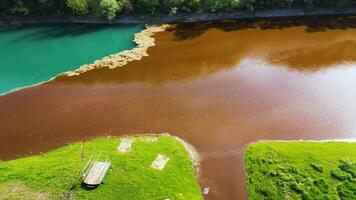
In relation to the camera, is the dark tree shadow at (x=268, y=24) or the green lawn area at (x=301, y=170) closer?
the green lawn area at (x=301, y=170)

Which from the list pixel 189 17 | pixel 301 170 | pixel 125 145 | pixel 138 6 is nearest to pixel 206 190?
pixel 301 170

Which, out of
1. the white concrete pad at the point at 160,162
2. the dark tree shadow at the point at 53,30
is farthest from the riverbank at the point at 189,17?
the white concrete pad at the point at 160,162

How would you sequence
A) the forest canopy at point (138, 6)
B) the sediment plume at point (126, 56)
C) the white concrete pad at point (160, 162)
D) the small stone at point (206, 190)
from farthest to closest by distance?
the forest canopy at point (138, 6), the sediment plume at point (126, 56), the white concrete pad at point (160, 162), the small stone at point (206, 190)

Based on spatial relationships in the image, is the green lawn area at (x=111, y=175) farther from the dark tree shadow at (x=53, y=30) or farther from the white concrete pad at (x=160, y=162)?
the dark tree shadow at (x=53, y=30)

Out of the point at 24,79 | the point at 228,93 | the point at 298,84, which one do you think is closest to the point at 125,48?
the point at 24,79

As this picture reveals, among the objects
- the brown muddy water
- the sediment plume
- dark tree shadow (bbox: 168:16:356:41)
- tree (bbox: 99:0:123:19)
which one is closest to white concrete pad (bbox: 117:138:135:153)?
the brown muddy water

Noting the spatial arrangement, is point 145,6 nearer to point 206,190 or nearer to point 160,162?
point 160,162

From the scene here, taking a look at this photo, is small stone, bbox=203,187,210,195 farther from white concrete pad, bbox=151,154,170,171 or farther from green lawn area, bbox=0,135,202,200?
white concrete pad, bbox=151,154,170,171
